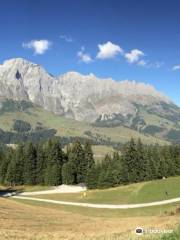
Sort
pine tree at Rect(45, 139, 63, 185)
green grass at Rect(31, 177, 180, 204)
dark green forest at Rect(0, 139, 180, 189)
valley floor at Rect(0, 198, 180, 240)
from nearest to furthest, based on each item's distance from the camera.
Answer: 1. valley floor at Rect(0, 198, 180, 240)
2. green grass at Rect(31, 177, 180, 204)
3. dark green forest at Rect(0, 139, 180, 189)
4. pine tree at Rect(45, 139, 63, 185)

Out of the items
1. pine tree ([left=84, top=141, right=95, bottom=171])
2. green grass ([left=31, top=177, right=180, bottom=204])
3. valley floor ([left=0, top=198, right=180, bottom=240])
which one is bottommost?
valley floor ([left=0, top=198, right=180, bottom=240])

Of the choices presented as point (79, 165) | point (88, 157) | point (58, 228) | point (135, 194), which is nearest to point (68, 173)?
point (79, 165)

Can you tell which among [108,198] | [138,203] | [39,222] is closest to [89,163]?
[108,198]

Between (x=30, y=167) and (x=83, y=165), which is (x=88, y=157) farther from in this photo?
(x=30, y=167)

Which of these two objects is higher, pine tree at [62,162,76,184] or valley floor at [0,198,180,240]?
pine tree at [62,162,76,184]

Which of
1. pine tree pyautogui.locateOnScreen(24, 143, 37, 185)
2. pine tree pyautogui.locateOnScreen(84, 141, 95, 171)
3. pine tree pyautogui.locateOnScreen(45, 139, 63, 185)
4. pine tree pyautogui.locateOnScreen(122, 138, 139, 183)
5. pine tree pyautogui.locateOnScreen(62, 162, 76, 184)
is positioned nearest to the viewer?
pine tree pyautogui.locateOnScreen(122, 138, 139, 183)

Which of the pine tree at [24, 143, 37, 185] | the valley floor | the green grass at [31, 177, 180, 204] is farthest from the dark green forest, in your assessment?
the valley floor

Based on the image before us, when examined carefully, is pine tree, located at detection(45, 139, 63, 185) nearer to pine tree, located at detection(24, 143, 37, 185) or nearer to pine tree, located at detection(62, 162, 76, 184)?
pine tree, located at detection(62, 162, 76, 184)

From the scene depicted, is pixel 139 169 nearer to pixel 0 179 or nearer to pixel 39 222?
pixel 0 179

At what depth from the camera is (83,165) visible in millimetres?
121875

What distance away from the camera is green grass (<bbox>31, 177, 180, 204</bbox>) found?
75.7 m

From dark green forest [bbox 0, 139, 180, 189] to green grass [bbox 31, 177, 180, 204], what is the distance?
20.9m

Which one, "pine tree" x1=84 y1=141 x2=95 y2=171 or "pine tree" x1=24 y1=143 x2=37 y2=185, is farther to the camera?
"pine tree" x1=24 y1=143 x2=37 y2=185

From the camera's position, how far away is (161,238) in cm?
1560
